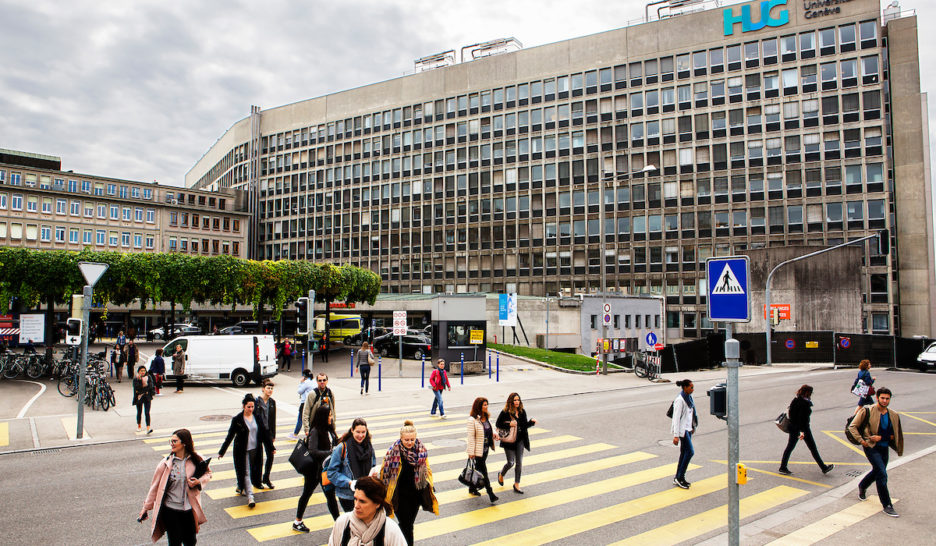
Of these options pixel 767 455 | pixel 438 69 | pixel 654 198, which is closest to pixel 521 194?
pixel 654 198

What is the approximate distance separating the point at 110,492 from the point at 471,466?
582 cm

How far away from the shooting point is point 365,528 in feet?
13.8

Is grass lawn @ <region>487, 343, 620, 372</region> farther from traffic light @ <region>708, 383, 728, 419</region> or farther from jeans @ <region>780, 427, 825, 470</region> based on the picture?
traffic light @ <region>708, 383, 728, 419</region>

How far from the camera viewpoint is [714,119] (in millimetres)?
59875

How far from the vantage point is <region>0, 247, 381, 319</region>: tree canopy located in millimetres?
26734

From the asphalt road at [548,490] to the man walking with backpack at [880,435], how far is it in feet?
1.63

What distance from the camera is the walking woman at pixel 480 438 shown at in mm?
8930

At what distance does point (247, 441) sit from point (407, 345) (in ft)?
87.3

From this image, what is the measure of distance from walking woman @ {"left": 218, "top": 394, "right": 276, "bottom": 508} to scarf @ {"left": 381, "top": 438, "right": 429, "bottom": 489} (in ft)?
10.6

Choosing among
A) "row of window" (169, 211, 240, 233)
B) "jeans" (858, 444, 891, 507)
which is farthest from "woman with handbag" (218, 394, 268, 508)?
"row of window" (169, 211, 240, 233)

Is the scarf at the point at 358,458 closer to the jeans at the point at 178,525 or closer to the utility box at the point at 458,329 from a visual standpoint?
the jeans at the point at 178,525

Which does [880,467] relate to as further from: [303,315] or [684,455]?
[303,315]

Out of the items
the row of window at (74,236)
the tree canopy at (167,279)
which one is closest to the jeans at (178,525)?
the tree canopy at (167,279)

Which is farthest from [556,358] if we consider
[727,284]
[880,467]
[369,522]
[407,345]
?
[369,522]
